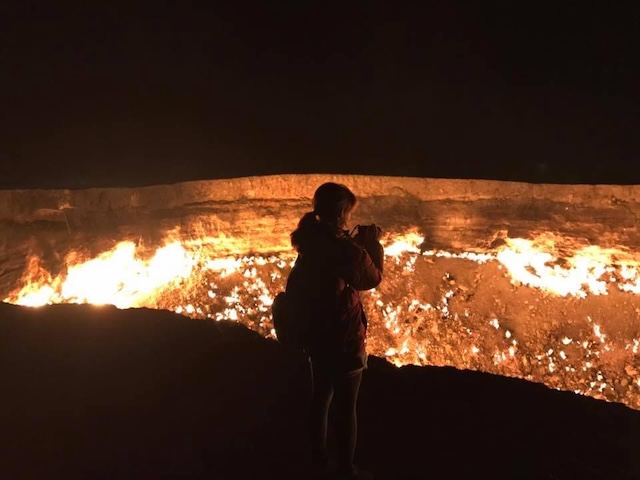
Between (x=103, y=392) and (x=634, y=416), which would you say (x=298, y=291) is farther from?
(x=634, y=416)

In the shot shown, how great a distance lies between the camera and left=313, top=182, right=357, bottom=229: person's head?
2.09 m

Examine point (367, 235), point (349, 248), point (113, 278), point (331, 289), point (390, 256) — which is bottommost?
point (331, 289)

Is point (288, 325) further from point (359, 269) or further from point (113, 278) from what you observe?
point (113, 278)

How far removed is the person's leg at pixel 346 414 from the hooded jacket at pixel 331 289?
0.24ft

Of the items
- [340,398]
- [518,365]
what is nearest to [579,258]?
[518,365]

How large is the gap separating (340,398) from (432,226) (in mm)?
4969

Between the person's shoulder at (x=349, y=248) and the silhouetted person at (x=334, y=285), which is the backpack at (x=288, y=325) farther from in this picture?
the person's shoulder at (x=349, y=248)

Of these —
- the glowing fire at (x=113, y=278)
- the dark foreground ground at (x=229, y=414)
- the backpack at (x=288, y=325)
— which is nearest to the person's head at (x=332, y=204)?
the backpack at (x=288, y=325)

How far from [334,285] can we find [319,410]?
2.15 feet

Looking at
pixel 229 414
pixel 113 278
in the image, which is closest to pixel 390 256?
pixel 113 278

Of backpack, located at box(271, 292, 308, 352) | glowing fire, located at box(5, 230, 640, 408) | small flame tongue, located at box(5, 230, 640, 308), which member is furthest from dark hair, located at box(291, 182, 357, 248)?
small flame tongue, located at box(5, 230, 640, 308)

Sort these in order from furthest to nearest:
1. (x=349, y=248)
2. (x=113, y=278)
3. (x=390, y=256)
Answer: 1. (x=390, y=256)
2. (x=113, y=278)
3. (x=349, y=248)

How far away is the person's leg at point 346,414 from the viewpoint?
2.18 meters

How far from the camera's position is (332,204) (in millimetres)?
2090
